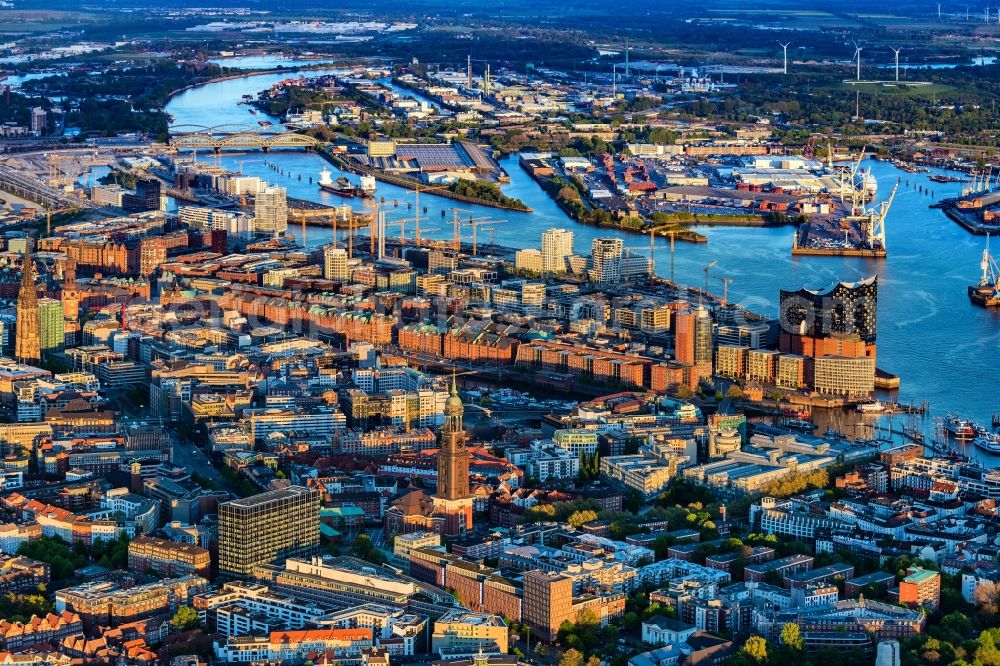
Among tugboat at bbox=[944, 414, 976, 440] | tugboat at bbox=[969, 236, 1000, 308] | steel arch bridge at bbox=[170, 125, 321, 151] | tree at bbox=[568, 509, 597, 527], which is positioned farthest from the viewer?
steel arch bridge at bbox=[170, 125, 321, 151]

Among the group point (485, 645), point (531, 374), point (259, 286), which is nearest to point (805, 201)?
point (259, 286)

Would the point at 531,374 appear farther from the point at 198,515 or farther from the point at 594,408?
the point at 198,515

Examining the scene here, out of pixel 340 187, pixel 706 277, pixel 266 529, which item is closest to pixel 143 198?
pixel 340 187

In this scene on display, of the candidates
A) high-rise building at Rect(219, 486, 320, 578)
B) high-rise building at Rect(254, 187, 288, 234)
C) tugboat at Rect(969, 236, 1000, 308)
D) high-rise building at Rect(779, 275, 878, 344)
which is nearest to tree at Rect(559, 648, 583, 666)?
high-rise building at Rect(219, 486, 320, 578)

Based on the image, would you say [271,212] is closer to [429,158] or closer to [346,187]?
[346,187]

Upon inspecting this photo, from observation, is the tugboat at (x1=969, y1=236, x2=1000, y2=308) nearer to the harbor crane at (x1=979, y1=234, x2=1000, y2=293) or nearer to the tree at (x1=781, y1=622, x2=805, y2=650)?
the harbor crane at (x1=979, y1=234, x2=1000, y2=293)

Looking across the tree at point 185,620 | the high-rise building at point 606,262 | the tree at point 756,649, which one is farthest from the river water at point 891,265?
the tree at point 185,620
